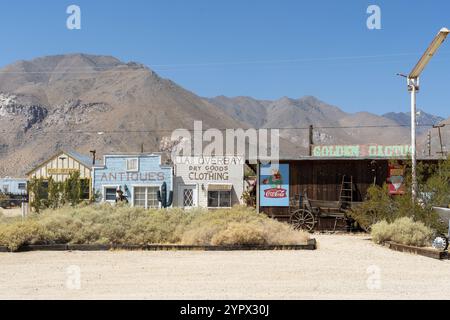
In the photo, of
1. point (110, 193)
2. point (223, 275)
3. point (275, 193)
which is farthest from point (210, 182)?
point (223, 275)

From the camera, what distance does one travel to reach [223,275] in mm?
12742

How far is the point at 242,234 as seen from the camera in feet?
59.8

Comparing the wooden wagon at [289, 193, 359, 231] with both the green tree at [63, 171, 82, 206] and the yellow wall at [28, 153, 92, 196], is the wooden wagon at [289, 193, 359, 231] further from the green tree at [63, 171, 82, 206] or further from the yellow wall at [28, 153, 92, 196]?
the yellow wall at [28, 153, 92, 196]

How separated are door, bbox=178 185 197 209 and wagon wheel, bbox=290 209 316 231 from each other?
9.60 metres

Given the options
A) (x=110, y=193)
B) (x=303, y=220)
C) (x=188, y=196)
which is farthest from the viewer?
(x=110, y=193)

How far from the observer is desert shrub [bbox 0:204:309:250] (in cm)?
1830

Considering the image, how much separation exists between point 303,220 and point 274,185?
2313 mm

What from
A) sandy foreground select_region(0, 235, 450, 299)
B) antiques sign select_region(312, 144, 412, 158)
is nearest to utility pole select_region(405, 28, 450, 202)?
sandy foreground select_region(0, 235, 450, 299)

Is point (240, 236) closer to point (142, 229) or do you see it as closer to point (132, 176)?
point (142, 229)

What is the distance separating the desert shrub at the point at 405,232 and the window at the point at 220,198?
53.3 feet

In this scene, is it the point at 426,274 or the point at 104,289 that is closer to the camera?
the point at 104,289

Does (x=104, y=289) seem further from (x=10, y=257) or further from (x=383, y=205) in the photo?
(x=383, y=205)
